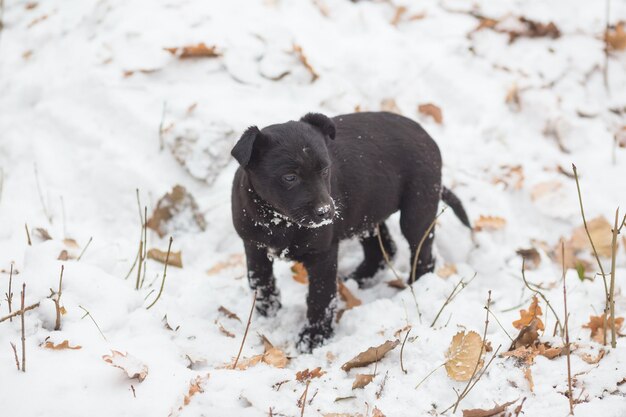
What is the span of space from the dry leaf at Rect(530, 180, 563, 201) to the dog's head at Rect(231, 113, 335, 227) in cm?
282

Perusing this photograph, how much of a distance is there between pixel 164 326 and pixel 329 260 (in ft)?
3.58

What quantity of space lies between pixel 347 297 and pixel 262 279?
70 centimetres

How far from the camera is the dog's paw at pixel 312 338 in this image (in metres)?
3.71

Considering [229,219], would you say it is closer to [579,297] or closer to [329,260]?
[329,260]

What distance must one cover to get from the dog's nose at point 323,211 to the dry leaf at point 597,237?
273 cm

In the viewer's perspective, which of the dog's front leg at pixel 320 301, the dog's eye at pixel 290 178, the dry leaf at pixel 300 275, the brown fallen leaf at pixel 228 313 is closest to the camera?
the dog's eye at pixel 290 178

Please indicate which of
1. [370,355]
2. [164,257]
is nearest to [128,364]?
[370,355]

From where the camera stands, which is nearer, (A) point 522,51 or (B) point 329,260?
(B) point 329,260

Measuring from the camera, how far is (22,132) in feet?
17.3

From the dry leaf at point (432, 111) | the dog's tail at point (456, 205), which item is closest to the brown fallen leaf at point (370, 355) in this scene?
the dog's tail at point (456, 205)

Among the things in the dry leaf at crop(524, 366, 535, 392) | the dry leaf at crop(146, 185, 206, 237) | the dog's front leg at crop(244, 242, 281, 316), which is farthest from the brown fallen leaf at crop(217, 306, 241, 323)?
the dry leaf at crop(524, 366, 535, 392)

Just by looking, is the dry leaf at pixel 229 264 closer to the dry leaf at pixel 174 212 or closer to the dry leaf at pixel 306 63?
the dry leaf at pixel 174 212

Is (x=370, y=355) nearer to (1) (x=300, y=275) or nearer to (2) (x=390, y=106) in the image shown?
(1) (x=300, y=275)

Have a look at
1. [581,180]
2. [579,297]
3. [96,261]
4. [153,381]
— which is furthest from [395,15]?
[153,381]
